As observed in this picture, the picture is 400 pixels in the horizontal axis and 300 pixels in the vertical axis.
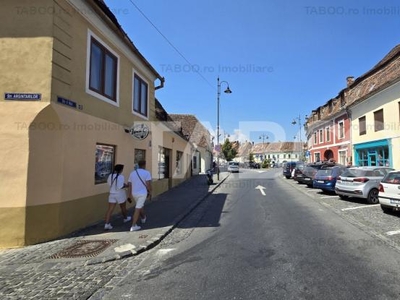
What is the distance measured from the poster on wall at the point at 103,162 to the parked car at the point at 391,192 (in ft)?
28.8

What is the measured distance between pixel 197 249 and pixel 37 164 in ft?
12.8

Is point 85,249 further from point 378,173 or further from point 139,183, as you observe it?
point 378,173

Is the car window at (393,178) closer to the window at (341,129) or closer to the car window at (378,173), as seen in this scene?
the car window at (378,173)

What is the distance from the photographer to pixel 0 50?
6.32 metres

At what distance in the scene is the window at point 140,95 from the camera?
1130 centimetres

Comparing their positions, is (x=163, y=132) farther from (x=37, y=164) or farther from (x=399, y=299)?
(x=399, y=299)

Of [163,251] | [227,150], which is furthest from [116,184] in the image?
[227,150]

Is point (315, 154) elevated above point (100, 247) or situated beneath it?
elevated above

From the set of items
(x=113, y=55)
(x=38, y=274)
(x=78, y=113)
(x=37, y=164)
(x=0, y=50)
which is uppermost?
(x=113, y=55)

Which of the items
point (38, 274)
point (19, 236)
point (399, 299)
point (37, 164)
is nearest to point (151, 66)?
point (37, 164)

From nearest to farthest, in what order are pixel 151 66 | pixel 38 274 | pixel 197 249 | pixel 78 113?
pixel 38 274
pixel 197 249
pixel 78 113
pixel 151 66

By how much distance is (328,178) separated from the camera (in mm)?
14695

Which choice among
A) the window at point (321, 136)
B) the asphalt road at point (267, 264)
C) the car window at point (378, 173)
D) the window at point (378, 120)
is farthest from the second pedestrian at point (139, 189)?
the window at point (321, 136)

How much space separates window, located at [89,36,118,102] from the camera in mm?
8078
